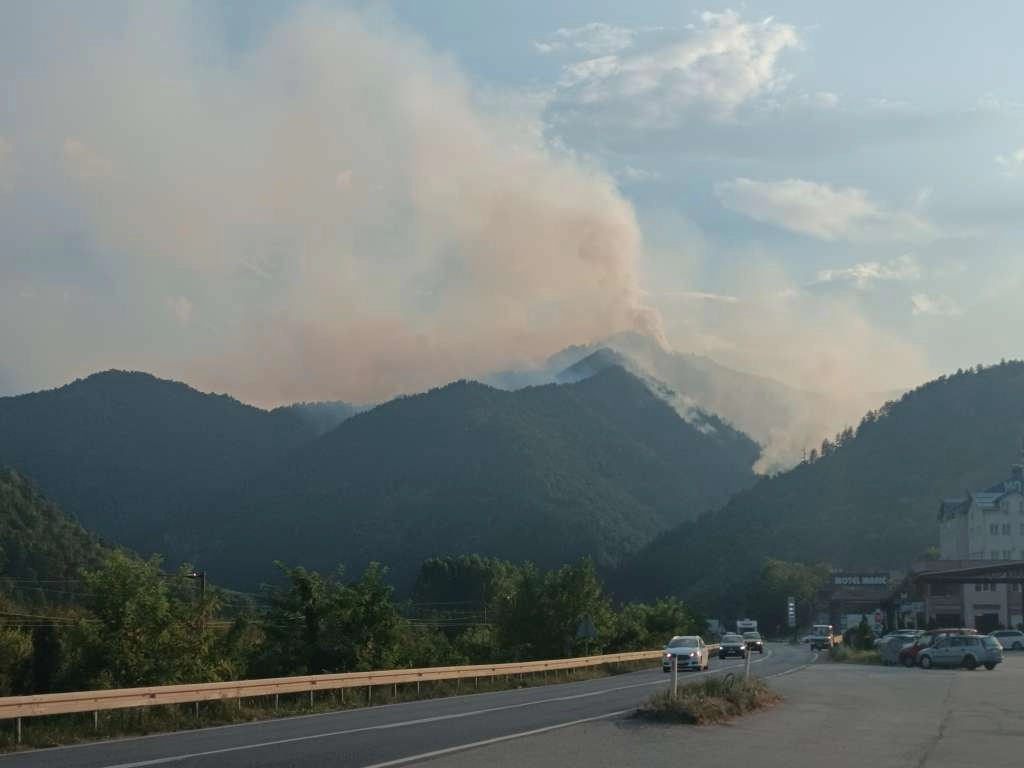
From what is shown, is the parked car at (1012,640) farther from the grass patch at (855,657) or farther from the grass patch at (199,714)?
the grass patch at (199,714)

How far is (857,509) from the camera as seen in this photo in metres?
177

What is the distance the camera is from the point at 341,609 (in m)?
38.0

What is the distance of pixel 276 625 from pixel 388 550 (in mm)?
133763

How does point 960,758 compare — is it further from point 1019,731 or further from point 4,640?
point 4,640

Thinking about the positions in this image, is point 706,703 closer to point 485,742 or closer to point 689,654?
point 485,742

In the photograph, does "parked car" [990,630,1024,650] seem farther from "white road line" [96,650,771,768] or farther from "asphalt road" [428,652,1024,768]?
"white road line" [96,650,771,768]

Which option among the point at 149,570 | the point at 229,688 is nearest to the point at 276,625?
the point at 149,570

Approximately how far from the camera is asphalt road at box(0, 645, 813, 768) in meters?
15.6

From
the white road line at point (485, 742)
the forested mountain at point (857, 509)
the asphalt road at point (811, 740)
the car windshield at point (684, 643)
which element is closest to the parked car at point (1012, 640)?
the car windshield at point (684, 643)

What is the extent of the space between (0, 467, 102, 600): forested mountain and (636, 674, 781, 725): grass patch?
57798 millimetres

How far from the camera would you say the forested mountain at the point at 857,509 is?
164 meters

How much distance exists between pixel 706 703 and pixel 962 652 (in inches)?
1256

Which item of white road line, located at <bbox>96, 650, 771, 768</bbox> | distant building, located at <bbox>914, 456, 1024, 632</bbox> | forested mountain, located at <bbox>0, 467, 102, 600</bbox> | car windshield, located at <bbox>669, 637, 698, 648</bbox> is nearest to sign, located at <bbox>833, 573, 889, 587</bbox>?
distant building, located at <bbox>914, 456, 1024, 632</bbox>

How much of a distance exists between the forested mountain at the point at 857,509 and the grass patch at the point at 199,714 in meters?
119
